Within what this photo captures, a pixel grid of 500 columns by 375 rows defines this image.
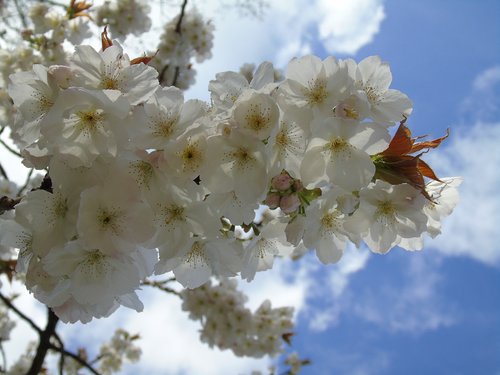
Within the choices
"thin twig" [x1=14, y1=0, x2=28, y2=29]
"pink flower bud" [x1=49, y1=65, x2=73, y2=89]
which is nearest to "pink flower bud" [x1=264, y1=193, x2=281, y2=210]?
"pink flower bud" [x1=49, y1=65, x2=73, y2=89]

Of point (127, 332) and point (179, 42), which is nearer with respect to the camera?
point (179, 42)

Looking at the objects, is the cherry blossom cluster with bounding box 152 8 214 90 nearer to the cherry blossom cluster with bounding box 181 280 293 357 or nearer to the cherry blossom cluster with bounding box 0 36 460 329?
the cherry blossom cluster with bounding box 181 280 293 357

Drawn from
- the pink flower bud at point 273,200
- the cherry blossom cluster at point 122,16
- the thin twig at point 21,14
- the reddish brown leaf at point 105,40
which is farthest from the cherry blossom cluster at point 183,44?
the pink flower bud at point 273,200

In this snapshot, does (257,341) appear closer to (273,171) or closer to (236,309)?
(236,309)

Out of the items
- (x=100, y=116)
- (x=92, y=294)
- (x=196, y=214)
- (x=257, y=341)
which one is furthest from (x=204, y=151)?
(x=257, y=341)

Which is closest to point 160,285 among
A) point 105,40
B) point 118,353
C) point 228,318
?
point 228,318

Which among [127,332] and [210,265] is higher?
[127,332]

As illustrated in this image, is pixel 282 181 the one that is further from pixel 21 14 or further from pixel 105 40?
pixel 21 14

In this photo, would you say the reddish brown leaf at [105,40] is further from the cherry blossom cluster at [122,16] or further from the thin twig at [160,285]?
the cherry blossom cluster at [122,16]
